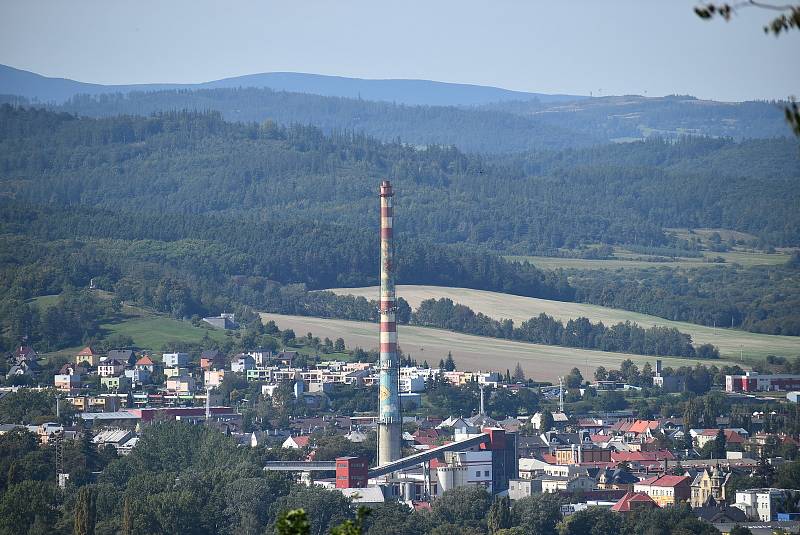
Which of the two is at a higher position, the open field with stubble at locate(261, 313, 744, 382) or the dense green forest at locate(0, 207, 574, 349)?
the dense green forest at locate(0, 207, 574, 349)

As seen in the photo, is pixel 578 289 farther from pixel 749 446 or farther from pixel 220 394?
pixel 749 446

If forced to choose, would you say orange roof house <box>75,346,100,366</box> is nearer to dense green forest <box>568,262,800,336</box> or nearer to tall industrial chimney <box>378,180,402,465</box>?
tall industrial chimney <box>378,180,402,465</box>

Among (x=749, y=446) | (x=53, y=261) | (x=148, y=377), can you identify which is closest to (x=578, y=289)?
(x=53, y=261)

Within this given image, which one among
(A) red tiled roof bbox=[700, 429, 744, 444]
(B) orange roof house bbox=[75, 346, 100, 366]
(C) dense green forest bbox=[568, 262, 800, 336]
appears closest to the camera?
(A) red tiled roof bbox=[700, 429, 744, 444]

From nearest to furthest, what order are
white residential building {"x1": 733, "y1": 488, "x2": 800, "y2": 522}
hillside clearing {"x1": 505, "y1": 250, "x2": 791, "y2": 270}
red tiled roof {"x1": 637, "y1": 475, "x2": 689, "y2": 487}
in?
white residential building {"x1": 733, "y1": 488, "x2": 800, "y2": 522} < red tiled roof {"x1": 637, "y1": 475, "x2": 689, "y2": 487} < hillside clearing {"x1": 505, "y1": 250, "x2": 791, "y2": 270}

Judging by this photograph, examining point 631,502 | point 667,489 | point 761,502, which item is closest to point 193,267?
point 667,489

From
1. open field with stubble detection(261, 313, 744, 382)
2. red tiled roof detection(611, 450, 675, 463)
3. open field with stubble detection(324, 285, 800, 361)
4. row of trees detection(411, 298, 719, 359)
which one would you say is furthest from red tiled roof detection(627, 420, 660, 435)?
row of trees detection(411, 298, 719, 359)

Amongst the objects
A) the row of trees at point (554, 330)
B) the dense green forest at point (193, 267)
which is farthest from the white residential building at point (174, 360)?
the row of trees at point (554, 330)
